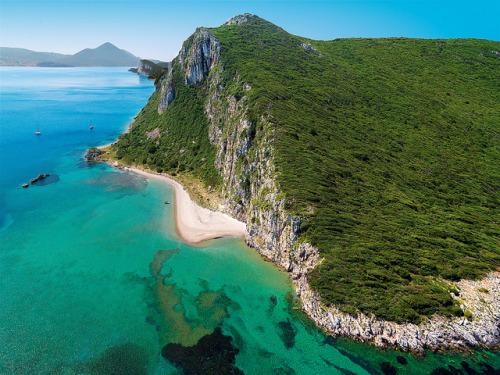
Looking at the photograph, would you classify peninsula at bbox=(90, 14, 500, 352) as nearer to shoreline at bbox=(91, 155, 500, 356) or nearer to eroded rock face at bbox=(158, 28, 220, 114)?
shoreline at bbox=(91, 155, 500, 356)

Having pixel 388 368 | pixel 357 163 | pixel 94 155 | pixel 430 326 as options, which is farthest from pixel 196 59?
pixel 388 368

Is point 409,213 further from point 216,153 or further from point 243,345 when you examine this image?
point 216,153

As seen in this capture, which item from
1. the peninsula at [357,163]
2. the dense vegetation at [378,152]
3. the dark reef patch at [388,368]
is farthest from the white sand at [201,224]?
the dark reef patch at [388,368]

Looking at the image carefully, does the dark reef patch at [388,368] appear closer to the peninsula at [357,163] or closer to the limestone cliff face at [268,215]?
the limestone cliff face at [268,215]

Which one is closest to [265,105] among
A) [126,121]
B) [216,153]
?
[216,153]

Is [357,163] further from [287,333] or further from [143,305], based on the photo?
[143,305]
